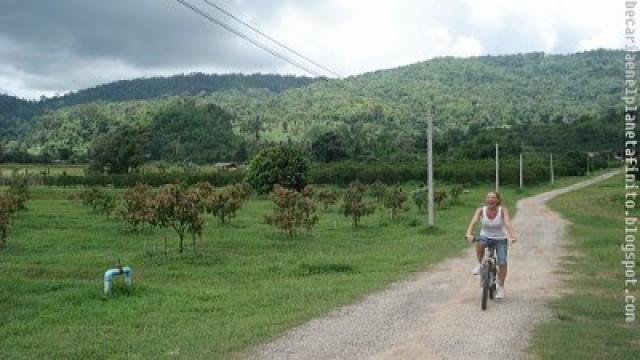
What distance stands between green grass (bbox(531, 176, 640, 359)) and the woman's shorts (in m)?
1.28

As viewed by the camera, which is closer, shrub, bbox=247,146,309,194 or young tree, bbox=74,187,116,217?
young tree, bbox=74,187,116,217

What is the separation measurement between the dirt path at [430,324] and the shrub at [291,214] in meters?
11.4

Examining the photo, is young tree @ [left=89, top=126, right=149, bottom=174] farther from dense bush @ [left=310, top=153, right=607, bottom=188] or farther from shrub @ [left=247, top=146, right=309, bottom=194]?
shrub @ [left=247, top=146, right=309, bottom=194]

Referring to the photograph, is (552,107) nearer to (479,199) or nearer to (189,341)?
(479,199)

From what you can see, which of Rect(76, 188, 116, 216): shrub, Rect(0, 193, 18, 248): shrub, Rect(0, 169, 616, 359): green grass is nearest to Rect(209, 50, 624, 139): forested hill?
Rect(76, 188, 116, 216): shrub

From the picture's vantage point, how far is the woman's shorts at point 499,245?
1325cm

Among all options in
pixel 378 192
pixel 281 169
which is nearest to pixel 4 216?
pixel 281 169

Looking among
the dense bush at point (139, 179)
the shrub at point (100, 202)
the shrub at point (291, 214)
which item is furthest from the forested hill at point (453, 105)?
the shrub at point (291, 214)

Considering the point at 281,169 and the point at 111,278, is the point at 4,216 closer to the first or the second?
the point at 111,278

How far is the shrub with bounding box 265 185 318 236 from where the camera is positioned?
28581 millimetres

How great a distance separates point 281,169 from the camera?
189ft

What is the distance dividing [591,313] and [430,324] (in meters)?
3.39

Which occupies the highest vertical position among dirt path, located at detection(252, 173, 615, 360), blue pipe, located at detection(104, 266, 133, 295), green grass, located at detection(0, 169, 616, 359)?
blue pipe, located at detection(104, 266, 133, 295)

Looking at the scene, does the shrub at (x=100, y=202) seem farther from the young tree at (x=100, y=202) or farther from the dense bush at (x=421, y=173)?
the dense bush at (x=421, y=173)
